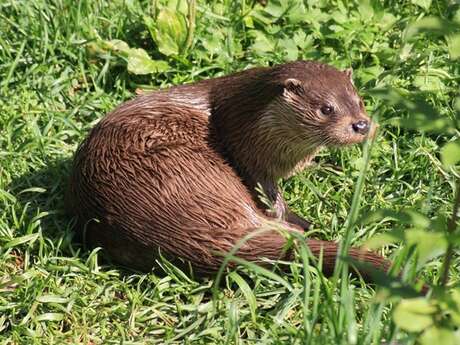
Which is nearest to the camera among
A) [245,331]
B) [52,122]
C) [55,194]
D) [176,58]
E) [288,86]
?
[245,331]

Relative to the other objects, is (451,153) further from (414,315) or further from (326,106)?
(326,106)

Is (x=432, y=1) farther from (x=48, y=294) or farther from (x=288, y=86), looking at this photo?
(x=48, y=294)

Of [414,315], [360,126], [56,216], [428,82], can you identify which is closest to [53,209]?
[56,216]

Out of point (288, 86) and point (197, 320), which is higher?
point (288, 86)

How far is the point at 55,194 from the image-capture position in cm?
338

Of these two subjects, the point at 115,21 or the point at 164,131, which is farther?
the point at 115,21

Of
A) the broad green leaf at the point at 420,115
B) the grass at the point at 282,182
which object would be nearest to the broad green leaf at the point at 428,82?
the grass at the point at 282,182

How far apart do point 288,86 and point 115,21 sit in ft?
3.62

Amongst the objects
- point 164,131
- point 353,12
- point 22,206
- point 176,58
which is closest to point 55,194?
point 22,206

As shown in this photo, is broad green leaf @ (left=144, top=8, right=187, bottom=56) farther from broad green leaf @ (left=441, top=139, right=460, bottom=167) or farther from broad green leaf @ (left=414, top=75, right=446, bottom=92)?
broad green leaf @ (left=441, top=139, right=460, bottom=167)

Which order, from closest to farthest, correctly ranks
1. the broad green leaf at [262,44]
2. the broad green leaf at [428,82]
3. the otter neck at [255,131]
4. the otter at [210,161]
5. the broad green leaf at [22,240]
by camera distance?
1. the otter at [210,161]
2. the broad green leaf at [22,240]
3. the otter neck at [255,131]
4. the broad green leaf at [428,82]
5. the broad green leaf at [262,44]

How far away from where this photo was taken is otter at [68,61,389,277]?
2.94 metres

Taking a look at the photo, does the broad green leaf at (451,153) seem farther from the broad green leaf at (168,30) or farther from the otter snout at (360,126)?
the broad green leaf at (168,30)

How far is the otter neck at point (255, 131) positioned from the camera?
321 centimetres
